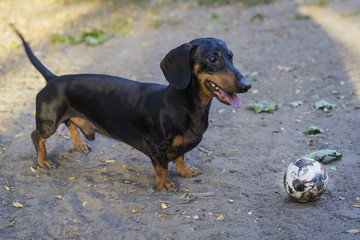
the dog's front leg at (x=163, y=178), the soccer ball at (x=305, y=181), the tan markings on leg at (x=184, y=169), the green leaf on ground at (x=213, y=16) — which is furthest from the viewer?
the green leaf on ground at (x=213, y=16)

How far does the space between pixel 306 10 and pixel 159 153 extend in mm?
7255

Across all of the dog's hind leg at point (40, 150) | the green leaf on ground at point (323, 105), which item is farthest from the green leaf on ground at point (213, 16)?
the dog's hind leg at point (40, 150)

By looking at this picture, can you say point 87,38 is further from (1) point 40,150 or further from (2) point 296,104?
(2) point 296,104

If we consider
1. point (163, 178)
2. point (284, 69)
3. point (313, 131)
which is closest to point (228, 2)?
point (284, 69)

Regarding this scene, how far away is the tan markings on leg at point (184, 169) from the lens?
14.7 feet

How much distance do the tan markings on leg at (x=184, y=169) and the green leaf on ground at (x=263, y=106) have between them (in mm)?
1764

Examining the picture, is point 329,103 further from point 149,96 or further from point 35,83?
point 35,83

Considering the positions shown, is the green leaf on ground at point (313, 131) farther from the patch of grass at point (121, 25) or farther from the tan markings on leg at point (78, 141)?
the patch of grass at point (121, 25)

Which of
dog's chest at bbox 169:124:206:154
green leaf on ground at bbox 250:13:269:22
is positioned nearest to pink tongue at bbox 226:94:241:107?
dog's chest at bbox 169:124:206:154

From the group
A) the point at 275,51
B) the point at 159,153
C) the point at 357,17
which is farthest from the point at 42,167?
the point at 357,17

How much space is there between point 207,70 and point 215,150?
1533 millimetres

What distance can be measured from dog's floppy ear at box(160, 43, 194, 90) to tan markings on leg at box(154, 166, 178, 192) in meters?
0.95

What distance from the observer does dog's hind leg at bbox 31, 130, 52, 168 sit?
480cm

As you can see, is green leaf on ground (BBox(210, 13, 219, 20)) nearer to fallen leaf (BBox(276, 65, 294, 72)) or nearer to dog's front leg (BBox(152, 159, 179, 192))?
fallen leaf (BBox(276, 65, 294, 72))
